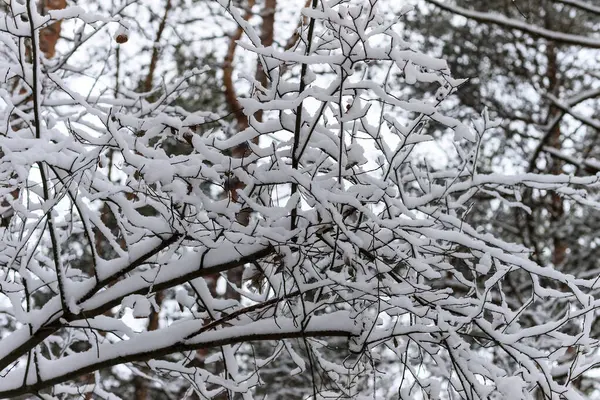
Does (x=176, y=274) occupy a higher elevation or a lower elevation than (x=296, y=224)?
lower

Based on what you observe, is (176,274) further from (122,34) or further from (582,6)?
(582,6)

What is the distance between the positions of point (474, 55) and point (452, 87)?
27.7 feet

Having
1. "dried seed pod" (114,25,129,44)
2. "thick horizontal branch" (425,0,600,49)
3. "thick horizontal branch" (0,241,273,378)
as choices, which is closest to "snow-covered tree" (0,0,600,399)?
"thick horizontal branch" (0,241,273,378)

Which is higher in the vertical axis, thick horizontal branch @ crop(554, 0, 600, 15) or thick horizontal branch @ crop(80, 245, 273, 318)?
thick horizontal branch @ crop(554, 0, 600, 15)

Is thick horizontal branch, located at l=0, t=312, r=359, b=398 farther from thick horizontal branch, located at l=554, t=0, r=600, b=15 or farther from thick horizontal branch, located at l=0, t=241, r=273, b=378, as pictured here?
thick horizontal branch, located at l=554, t=0, r=600, b=15

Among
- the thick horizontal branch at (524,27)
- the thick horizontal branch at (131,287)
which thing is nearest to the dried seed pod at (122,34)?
the thick horizontal branch at (131,287)

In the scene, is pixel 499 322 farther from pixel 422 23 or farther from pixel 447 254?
pixel 422 23

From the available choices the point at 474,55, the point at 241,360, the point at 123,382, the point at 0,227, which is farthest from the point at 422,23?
the point at 0,227

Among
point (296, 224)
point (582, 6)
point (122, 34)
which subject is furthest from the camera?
point (582, 6)

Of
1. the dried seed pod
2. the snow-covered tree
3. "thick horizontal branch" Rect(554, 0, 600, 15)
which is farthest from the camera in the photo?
"thick horizontal branch" Rect(554, 0, 600, 15)

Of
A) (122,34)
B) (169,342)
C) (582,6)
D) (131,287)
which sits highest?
(122,34)

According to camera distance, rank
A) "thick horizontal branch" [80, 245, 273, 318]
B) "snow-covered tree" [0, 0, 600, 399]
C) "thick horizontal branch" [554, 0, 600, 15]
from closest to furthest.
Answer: "snow-covered tree" [0, 0, 600, 399], "thick horizontal branch" [80, 245, 273, 318], "thick horizontal branch" [554, 0, 600, 15]

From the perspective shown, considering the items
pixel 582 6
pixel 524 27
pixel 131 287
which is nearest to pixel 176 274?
pixel 131 287

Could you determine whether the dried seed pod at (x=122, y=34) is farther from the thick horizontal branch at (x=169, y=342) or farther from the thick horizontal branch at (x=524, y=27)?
the thick horizontal branch at (x=524, y=27)
